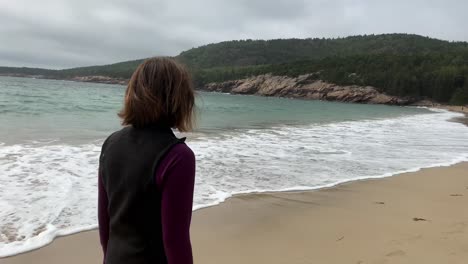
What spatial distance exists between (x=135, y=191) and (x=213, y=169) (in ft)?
24.7

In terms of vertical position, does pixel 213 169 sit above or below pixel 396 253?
below

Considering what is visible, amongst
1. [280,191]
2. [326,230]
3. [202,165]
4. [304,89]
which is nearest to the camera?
[326,230]

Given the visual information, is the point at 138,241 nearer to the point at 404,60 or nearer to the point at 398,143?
the point at 398,143

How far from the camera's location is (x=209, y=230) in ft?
17.5

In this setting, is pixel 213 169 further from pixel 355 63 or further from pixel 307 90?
pixel 355 63

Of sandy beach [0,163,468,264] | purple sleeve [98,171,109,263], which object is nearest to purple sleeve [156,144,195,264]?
purple sleeve [98,171,109,263]

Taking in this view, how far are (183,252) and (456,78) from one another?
9852cm

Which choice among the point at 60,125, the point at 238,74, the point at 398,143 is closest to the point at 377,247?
the point at 398,143

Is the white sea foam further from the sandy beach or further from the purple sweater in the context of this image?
the purple sweater

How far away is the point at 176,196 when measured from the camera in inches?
62.2

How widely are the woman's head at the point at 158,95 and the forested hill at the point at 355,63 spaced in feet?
197

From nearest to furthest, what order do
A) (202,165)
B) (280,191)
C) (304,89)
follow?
1. (280,191)
2. (202,165)
3. (304,89)

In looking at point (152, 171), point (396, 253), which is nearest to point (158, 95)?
point (152, 171)

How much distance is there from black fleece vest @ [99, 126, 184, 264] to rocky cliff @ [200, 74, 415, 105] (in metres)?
98.4
